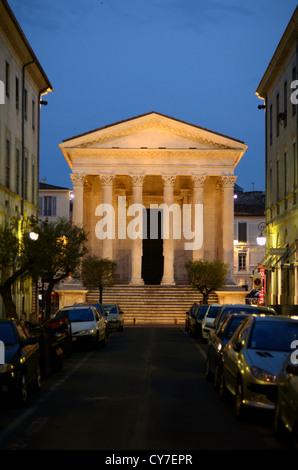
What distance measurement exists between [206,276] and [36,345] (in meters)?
42.3

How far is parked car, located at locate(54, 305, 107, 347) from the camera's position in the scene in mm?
27203

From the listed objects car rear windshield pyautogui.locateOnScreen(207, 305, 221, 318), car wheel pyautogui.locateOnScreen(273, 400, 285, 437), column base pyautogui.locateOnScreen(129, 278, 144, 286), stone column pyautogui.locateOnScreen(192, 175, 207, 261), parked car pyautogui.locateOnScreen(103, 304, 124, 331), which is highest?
stone column pyautogui.locateOnScreen(192, 175, 207, 261)

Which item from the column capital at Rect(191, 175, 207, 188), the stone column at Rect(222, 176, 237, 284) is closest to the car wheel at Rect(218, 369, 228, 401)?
the stone column at Rect(222, 176, 237, 284)

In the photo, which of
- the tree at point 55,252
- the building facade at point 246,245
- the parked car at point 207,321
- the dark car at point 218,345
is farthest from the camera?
the building facade at point 246,245

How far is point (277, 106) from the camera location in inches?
1863

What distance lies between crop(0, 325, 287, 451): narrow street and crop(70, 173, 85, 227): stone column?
1759 inches

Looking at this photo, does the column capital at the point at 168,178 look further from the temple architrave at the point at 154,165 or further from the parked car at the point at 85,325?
the parked car at the point at 85,325

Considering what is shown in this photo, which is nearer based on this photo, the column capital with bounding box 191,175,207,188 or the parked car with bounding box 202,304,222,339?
the parked car with bounding box 202,304,222,339

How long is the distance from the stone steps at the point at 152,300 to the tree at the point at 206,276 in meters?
1.82

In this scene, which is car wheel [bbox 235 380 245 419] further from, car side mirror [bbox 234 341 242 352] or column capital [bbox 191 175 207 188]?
column capital [bbox 191 175 207 188]

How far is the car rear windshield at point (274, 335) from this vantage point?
41.9 ft

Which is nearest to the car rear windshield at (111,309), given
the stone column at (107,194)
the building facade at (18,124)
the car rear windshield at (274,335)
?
the building facade at (18,124)

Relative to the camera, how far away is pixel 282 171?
45.1 m

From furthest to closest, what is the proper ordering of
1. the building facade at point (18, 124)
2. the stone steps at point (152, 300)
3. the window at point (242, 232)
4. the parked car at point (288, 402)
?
the window at point (242, 232), the stone steps at point (152, 300), the building facade at point (18, 124), the parked car at point (288, 402)
